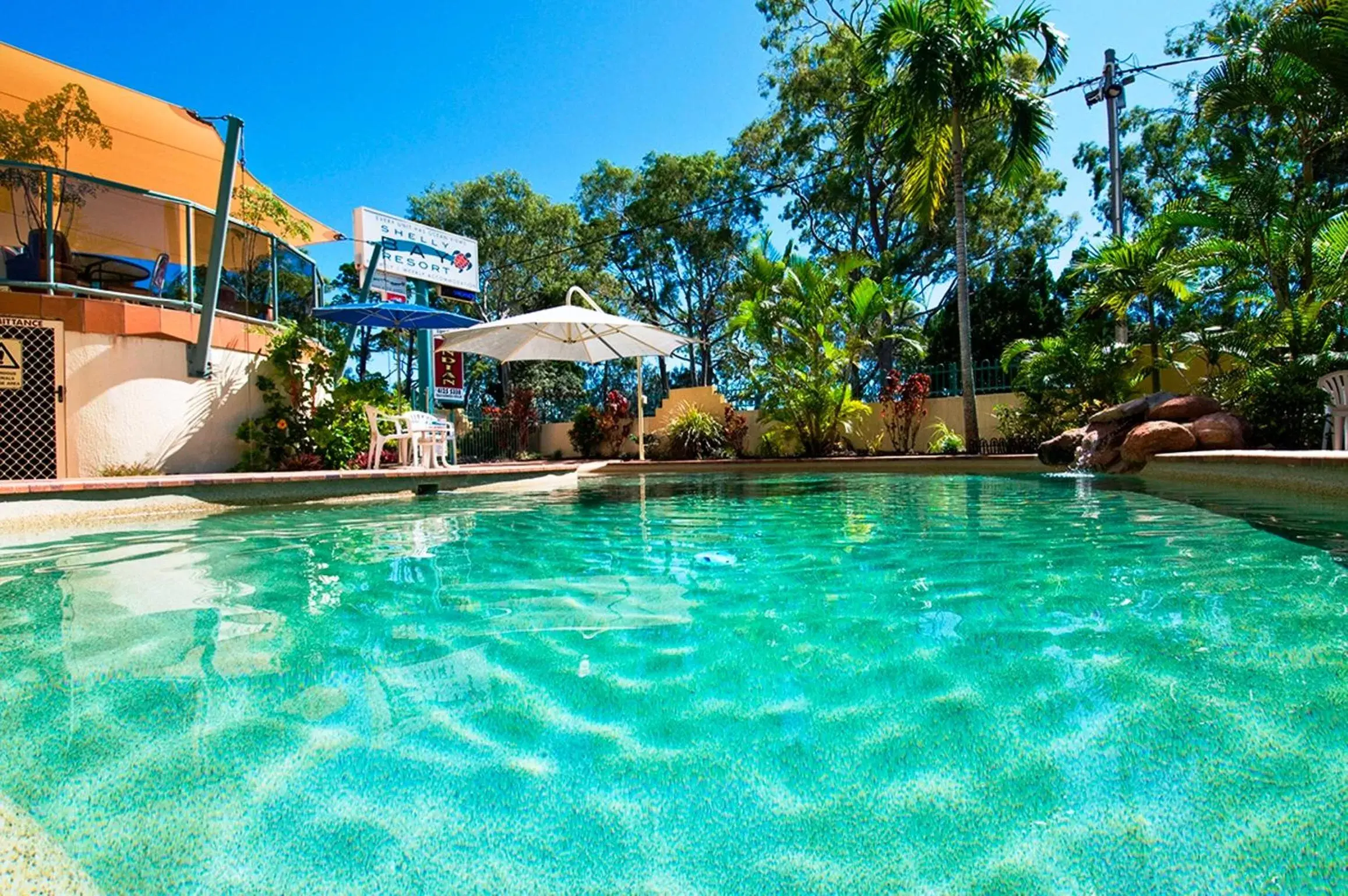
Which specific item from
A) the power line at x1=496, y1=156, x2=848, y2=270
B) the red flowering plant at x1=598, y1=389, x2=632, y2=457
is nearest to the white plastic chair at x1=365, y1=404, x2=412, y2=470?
the red flowering plant at x1=598, y1=389, x2=632, y2=457

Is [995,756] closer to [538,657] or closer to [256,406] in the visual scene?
[538,657]

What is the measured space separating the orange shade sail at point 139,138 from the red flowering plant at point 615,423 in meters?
8.05

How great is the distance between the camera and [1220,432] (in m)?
9.04

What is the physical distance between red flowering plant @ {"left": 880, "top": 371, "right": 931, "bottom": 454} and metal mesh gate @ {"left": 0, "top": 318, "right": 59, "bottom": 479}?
45.1ft

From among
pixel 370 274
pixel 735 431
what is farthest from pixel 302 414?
pixel 735 431

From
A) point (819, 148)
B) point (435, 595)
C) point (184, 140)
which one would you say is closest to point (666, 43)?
point (819, 148)

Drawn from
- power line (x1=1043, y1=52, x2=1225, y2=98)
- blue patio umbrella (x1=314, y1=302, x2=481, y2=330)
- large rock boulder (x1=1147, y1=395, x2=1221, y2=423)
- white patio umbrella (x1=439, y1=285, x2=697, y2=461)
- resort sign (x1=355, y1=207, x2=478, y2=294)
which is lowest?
large rock boulder (x1=1147, y1=395, x2=1221, y2=423)

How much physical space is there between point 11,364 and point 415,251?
8500mm

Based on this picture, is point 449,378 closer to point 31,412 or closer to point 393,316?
point 393,316

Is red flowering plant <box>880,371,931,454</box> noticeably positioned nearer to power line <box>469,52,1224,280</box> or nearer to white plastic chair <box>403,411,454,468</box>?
white plastic chair <box>403,411,454,468</box>

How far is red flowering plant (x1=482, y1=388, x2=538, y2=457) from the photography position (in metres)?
21.0

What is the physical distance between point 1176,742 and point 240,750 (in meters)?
2.38

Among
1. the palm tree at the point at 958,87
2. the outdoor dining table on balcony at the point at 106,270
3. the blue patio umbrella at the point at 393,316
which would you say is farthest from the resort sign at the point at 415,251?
the palm tree at the point at 958,87

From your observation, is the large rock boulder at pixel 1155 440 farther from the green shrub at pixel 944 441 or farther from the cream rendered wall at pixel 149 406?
the cream rendered wall at pixel 149 406
